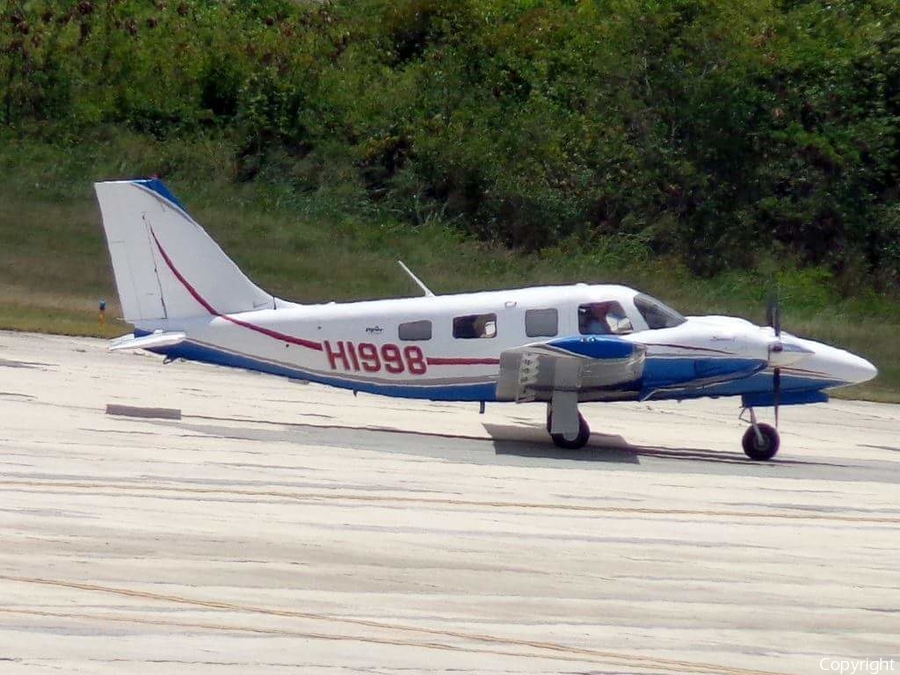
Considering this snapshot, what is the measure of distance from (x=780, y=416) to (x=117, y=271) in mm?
12475

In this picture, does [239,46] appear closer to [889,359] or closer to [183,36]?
[183,36]

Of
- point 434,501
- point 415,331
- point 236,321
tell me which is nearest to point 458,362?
point 415,331

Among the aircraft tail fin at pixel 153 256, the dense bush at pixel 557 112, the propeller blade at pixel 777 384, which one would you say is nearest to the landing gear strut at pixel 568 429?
the propeller blade at pixel 777 384

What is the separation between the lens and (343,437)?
17859 mm

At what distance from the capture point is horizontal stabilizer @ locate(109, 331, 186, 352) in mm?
16938

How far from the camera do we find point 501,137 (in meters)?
45.8

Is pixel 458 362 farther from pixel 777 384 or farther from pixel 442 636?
pixel 442 636

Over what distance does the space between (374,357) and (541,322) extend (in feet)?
7.30

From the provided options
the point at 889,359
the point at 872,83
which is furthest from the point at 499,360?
the point at 872,83

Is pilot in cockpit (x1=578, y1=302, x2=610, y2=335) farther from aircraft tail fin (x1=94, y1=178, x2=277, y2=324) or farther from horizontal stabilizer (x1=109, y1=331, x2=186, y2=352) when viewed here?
horizontal stabilizer (x1=109, y1=331, x2=186, y2=352)

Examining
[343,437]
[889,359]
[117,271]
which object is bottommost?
[889,359]

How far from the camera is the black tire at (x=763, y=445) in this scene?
18016 millimetres

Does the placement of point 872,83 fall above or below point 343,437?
above

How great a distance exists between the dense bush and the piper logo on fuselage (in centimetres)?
2639
